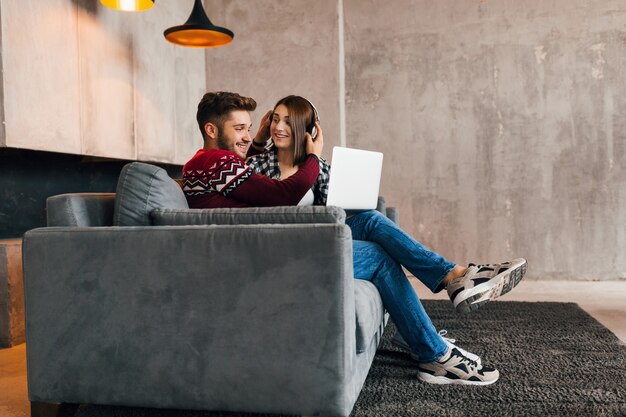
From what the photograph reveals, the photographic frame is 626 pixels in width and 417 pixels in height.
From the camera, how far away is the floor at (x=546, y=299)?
1.93m

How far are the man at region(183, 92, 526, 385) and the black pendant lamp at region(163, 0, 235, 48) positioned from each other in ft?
6.07

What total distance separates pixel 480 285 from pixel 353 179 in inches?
24.6

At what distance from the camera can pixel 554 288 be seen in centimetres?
421

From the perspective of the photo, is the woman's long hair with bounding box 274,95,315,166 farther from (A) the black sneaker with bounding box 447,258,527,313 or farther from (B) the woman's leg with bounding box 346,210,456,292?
(A) the black sneaker with bounding box 447,258,527,313

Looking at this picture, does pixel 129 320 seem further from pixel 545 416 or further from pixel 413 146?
pixel 413 146

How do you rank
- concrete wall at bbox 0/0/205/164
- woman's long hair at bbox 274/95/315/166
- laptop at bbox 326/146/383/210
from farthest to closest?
concrete wall at bbox 0/0/205/164, woman's long hair at bbox 274/95/315/166, laptop at bbox 326/146/383/210

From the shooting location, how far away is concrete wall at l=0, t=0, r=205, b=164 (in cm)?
296

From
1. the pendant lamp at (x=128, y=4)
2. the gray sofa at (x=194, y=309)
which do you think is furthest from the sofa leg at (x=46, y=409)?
the pendant lamp at (x=128, y=4)

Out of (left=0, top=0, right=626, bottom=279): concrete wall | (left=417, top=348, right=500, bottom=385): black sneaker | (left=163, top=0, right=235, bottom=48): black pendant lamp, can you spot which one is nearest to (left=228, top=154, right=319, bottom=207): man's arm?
(left=417, top=348, right=500, bottom=385): black sneaker

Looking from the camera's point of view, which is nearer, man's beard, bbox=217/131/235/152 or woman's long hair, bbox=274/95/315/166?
man's beard, bbox=217/131/235/152

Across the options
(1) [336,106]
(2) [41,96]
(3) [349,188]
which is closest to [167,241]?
(3) [349,188]

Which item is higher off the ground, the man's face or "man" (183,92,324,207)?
the man's face

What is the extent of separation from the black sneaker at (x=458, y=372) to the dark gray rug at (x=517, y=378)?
0.03m

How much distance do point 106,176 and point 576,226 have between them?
3559mm
